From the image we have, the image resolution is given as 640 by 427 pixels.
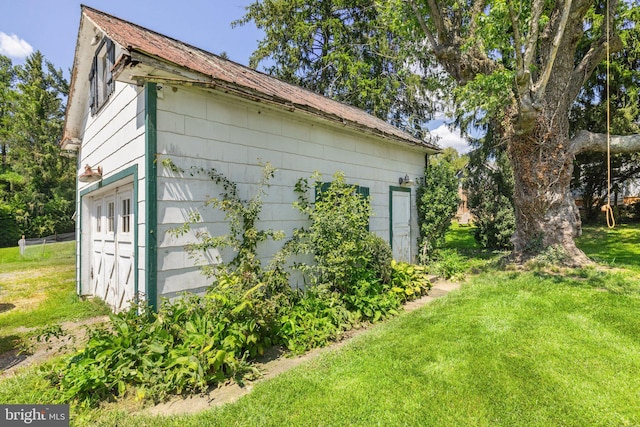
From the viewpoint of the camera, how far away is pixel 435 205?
8.38 m

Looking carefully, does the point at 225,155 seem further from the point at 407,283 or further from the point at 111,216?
the point at 407,283

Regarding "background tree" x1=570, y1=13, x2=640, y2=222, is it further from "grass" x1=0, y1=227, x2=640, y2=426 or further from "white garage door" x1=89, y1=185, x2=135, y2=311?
"white garage door" x1=89, y1=185, x2=135, y2=311

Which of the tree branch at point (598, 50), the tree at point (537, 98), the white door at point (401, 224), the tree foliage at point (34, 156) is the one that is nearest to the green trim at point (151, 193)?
the white door at point (401, 224)

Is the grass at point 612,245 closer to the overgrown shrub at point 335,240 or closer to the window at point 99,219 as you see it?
the overgrown shrub at point 335,240

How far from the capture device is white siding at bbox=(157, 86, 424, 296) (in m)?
3.93

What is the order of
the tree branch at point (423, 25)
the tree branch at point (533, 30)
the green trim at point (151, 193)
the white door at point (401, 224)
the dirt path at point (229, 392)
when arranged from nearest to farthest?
the dirt path at point (229, 392) < the green trim at point (151, 193) < the tree branch at point (533, 30) < the tree branch at point (423, 25) < the white door at point (401, 224)

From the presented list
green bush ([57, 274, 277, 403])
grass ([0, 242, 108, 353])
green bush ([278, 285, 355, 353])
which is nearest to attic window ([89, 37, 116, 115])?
grass ([0, 242, 108, 353])

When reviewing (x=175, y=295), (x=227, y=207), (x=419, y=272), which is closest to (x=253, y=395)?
(x=175, y=295)

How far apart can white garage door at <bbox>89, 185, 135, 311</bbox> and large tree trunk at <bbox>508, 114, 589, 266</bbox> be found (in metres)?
8.66

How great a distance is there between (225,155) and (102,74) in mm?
3230

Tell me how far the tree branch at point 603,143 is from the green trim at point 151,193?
9.26m

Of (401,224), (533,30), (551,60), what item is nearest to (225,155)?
(401,224)

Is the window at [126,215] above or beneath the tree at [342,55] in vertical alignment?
beneath

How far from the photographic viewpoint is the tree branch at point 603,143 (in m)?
7.66
